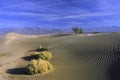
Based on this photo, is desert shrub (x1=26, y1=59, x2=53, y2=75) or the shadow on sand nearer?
desert shrub (x1=26, y1=59, x2=53, y2=75)

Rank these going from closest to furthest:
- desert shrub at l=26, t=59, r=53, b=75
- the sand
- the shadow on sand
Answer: the sand → desert shrub at l=26, t=59, r=53, b=75 → the shadow on sand

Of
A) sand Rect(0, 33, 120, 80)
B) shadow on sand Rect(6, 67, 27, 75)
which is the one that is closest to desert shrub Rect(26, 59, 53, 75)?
sand Rect(0, 33, 120, 80)

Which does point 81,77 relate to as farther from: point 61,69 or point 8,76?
point 8,76

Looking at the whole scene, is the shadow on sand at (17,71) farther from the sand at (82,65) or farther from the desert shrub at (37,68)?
the desert shrub at (37,68)

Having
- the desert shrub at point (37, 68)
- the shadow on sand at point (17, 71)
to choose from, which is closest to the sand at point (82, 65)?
the shadow on sand at point (17, 71)

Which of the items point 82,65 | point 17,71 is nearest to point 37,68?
point 17,71

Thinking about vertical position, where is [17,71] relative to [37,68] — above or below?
below

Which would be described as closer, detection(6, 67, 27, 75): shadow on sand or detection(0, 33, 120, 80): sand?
detection(0, 33, 120, 80): sand

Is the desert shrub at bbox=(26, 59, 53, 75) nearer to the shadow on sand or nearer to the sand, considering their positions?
the sand

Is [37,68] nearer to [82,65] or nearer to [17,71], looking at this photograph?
[17,71]

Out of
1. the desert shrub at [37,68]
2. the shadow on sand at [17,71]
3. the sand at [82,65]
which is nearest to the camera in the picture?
the sand at [82,65]

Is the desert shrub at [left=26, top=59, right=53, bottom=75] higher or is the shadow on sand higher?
the desert shrub at [left=26, top=59, right=53, bottom=75]

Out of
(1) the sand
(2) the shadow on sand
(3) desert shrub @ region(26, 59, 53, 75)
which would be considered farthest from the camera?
(2) the shadow on sand

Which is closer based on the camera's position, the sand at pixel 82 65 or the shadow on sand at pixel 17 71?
the sand at pixel 82 65
